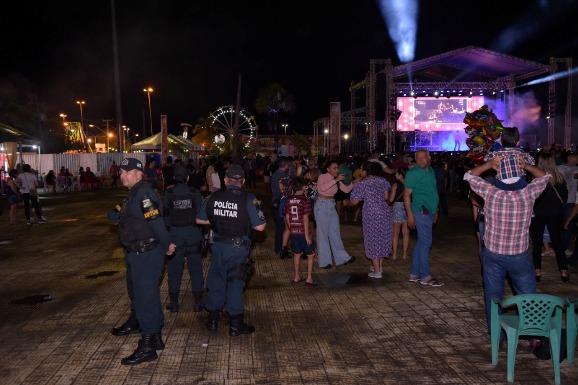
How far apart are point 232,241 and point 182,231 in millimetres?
1139

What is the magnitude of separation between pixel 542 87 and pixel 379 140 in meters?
11.5

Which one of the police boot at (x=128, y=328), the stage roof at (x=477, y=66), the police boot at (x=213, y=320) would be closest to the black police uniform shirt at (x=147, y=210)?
the police boot at (x=213, y=320)

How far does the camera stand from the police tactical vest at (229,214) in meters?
5.97

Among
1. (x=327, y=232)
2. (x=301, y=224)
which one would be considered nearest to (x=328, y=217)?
(x=327, y=232)

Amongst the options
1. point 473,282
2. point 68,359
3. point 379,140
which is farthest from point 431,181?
point 379,140

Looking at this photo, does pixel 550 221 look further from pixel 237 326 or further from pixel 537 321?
pixel 237 326

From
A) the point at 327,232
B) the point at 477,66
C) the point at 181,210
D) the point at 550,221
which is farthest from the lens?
the point at 477,66


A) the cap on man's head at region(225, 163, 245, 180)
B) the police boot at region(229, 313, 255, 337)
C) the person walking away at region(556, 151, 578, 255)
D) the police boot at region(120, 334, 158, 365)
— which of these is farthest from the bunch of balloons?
the police boot at region(120, 334, 158, 365)

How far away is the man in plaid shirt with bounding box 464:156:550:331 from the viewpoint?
4996 mm

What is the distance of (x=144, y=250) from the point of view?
5324 mm

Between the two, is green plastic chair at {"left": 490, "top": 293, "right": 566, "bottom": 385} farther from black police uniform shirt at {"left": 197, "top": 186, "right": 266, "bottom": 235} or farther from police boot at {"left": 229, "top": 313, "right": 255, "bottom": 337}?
police boot at {"left": 229, "top": 313, "right": 255, "bottom": 337}

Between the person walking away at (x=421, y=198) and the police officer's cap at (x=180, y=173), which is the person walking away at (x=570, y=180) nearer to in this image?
the person walking away at (x=421, y=198)

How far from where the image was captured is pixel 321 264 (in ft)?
30.8

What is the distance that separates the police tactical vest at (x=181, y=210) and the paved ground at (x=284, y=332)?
3.81 ft
